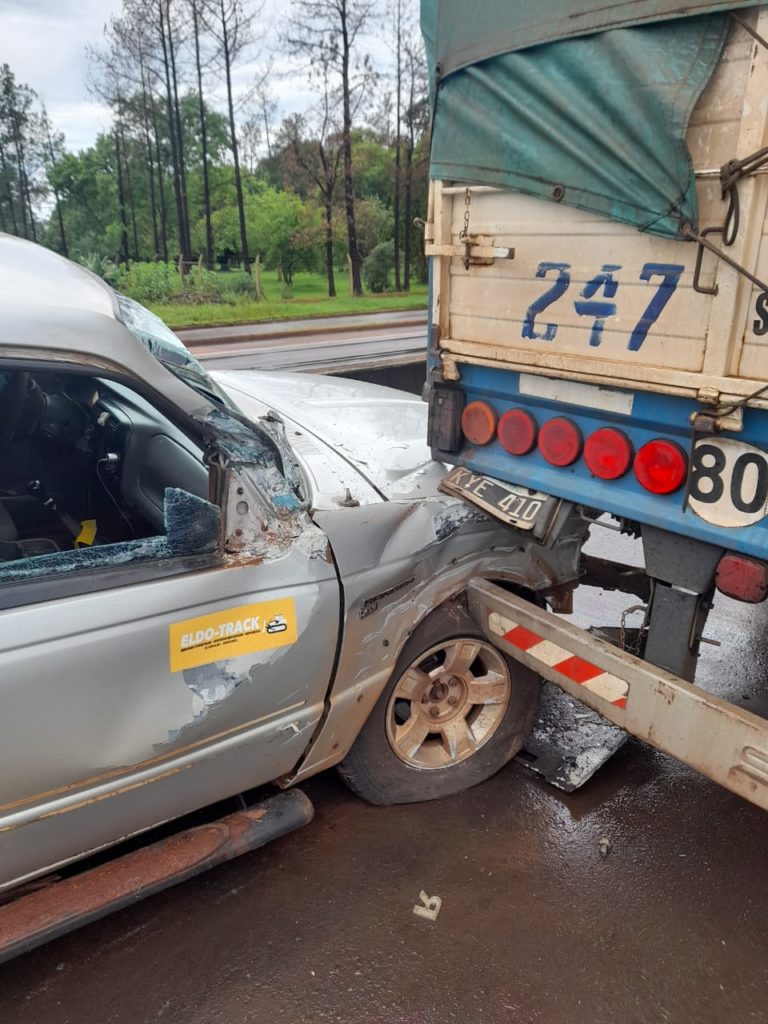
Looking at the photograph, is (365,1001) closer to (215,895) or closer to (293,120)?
(215,895)

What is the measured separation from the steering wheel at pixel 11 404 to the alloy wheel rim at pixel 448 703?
6.38 ft

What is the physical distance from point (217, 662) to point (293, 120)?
110ft

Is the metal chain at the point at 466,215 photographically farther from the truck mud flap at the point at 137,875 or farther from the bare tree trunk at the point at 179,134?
the bare tree trunk at the point at 179,134

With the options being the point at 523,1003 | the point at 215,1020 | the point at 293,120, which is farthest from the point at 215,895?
the point at 293,120

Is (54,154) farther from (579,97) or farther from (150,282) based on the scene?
(579,97)

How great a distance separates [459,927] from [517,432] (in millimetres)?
1594

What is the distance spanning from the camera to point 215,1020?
6.47ft

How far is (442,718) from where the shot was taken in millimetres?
2738

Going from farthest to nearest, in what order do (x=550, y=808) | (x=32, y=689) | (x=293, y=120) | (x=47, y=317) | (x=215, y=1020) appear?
(x=293, y=120)
(x=550, y=808)
(x=215, y=1020)
(x=47, y=317)
(x=32, y=689)

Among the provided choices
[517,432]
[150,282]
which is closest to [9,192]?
[150,282]

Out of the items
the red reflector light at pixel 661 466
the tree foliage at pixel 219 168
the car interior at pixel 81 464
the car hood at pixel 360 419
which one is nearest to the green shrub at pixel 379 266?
the tree foliage at pixel 219 168

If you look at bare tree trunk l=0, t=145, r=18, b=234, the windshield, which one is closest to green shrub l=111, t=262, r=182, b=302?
bare tree trunk l=0, t=145, r=18, b=234

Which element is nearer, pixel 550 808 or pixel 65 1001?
pixel 65 1001

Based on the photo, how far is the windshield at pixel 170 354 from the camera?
2215 mm
